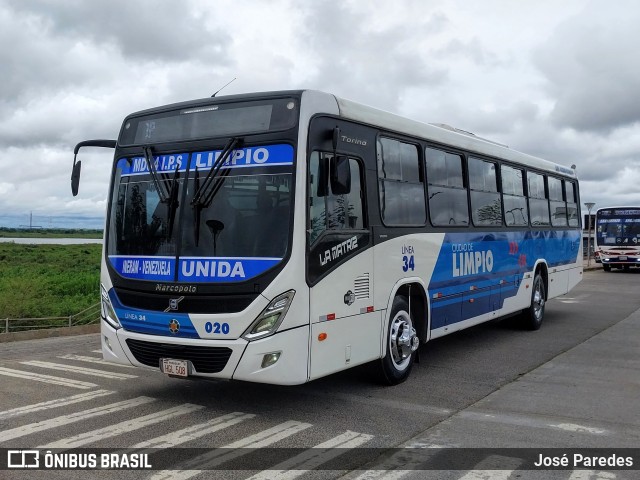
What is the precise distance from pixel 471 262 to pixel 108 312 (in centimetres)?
520

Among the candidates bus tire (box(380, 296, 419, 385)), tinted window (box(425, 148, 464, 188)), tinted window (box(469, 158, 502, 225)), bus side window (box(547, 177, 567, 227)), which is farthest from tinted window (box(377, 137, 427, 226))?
bus side window (box(547, 177, 567, 227))

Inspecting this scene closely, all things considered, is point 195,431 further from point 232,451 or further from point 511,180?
point 511,180

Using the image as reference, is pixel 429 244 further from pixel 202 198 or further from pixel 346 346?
pixel 202 198

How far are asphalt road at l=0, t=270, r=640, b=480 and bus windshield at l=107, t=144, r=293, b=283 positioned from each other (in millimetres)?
1363

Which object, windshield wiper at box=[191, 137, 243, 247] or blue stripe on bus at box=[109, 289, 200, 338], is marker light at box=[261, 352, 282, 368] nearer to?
blue stripe on bus at box=[109, 289, 200, 338]

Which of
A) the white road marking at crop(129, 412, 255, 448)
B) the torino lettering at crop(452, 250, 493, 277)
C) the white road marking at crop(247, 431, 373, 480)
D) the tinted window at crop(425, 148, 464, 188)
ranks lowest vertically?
the white road marking at crop(247, 431, 373, 480)

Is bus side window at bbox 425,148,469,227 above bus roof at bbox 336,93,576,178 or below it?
below

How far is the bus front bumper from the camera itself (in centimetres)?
601

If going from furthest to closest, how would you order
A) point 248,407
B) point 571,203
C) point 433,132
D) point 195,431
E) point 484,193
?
point 571,203 < point 484,193 < point 433,132 < point 248,407 < point 195,431

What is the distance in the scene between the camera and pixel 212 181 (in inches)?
254

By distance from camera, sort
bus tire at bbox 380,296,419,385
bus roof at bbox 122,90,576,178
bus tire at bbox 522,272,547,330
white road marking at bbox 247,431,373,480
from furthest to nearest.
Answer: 1. bus tire at bbox 522,272,547,330
2. bus tire at bbox 380,296,419,385
3. bus roof at bbox 122,90,576,178
4. white road marking at bbox 247,431,373,480

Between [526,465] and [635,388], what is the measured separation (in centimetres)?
339

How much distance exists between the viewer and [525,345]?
1087 cm

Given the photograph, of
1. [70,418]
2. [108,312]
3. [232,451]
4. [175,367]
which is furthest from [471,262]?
[70,418]
